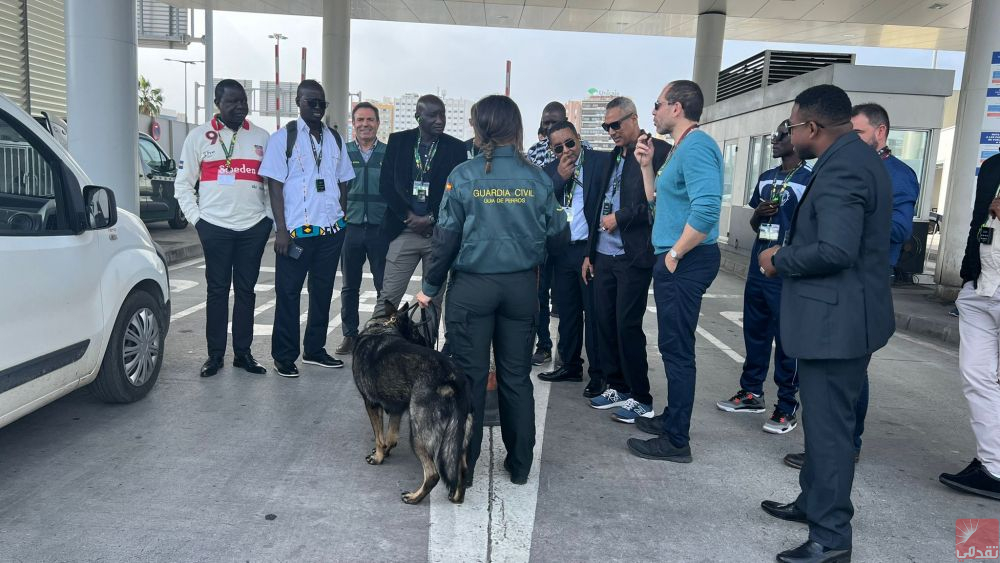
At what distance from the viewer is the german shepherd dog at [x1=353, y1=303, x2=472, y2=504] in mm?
3348

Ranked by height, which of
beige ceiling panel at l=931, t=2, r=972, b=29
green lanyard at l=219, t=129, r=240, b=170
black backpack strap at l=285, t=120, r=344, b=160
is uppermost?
beige ceiling panel at l=931, t=2, r=972, b=29

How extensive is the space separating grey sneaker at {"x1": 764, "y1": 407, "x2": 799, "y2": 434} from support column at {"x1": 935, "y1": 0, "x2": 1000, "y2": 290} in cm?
703

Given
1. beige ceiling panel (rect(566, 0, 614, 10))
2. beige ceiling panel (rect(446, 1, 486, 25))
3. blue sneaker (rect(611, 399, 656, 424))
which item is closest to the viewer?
blue sneaker (rect(611, 399, 656, 424))

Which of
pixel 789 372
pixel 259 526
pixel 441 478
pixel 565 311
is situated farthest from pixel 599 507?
pixel 565 311

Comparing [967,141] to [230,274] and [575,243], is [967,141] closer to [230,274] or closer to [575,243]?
[575,243]

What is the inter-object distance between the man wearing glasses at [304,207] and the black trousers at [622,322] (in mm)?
2052

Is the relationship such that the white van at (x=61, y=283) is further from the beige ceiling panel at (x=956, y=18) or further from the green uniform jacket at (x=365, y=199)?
the beige ceiling panel at (x=956, y=18)

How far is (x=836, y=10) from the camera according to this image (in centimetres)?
1831

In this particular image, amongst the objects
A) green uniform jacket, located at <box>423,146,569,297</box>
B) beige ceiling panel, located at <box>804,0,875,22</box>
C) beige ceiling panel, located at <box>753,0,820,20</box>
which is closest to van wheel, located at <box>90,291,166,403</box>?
green uniform jacket, located at <box>423,146,569,297</box>

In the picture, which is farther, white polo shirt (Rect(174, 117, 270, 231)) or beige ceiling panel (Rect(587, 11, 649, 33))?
beige ceiling panel (Rect(587, 11, 649, 33))

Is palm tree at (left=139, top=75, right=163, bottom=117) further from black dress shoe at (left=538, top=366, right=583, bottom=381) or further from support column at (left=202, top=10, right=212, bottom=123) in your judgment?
black dress shoe at (left=538, top=366, right=583, bottom=381)

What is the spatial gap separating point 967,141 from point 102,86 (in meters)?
11.3

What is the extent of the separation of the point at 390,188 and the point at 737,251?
1249cm

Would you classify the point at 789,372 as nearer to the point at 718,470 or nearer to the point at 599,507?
the point at 718,470
